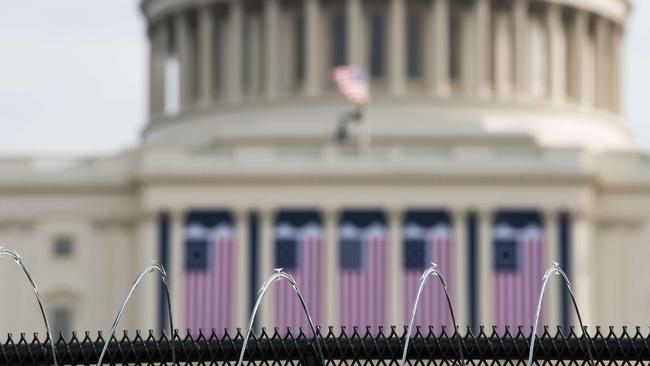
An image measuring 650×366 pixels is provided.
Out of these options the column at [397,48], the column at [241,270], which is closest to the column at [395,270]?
the column at [241,270]

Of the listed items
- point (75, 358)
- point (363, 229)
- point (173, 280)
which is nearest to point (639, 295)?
point (363, 229)

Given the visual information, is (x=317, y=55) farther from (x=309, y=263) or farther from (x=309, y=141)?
(x=309, y=263)

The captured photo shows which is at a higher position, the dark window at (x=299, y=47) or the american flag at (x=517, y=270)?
the dark window at (x=299, y=47)

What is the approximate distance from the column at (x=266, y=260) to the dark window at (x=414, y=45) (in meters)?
21.0

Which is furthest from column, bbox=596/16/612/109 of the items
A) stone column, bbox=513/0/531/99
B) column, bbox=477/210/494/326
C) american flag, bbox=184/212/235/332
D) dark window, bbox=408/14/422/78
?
american flag, bbox=184/212/235/332

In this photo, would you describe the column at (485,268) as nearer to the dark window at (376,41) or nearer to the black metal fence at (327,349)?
the dark window at (376,41)

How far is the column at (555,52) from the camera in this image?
147625 millimetres

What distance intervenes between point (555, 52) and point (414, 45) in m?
8.35

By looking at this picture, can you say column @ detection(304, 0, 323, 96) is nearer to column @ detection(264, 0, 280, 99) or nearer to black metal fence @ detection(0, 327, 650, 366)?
column @ detection(264, 0, 280, 99)

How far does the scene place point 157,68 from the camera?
15425 centimetres

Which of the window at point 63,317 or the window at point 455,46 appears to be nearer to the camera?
the window at point 63,317

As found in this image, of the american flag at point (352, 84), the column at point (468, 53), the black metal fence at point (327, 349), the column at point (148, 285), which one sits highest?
the column at point (468, 53)

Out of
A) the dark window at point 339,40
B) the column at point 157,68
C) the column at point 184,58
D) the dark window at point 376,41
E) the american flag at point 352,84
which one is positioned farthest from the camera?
the column at point 157,68

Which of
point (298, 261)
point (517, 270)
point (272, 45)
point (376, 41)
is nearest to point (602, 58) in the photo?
point (376, 41)
